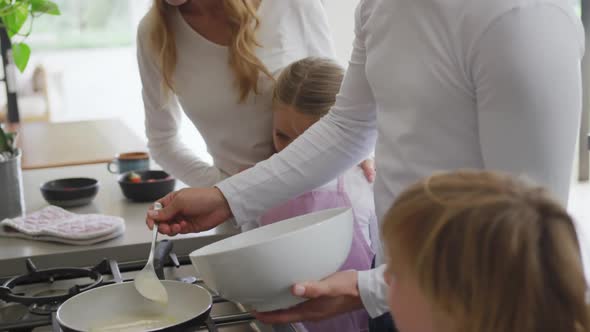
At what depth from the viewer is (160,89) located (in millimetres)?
1796

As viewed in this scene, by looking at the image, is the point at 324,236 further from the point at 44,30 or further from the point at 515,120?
the point at 44,30

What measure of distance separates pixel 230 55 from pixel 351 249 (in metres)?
0.49

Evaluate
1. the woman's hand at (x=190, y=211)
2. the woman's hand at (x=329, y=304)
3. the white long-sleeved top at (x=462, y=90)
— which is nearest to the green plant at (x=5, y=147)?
the woman's hand at (x=190, y=211)

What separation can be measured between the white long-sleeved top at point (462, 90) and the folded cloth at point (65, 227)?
37 cm

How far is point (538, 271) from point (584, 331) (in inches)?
3.2

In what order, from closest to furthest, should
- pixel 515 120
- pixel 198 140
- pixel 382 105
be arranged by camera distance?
pixel 515 120 < pixel 382 105 < pixel 198 140

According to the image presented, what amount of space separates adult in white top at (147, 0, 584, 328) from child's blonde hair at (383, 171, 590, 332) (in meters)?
0.21

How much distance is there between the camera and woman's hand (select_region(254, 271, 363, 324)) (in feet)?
3.38

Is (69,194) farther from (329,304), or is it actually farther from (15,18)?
(329,304)

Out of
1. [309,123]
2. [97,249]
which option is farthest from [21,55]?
[309,123]

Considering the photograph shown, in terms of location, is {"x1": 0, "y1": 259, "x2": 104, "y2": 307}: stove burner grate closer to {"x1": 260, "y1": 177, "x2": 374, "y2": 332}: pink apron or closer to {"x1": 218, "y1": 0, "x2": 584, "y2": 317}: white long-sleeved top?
{"x1": 218, "y1": 0, "x2": 584, "y2": 317}: white long-sleeved top

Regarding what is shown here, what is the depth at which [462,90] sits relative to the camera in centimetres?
98

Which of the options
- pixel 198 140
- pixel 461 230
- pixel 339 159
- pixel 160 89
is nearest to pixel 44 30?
pixel 198 140

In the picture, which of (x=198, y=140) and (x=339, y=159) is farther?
(x=198, y=140)
